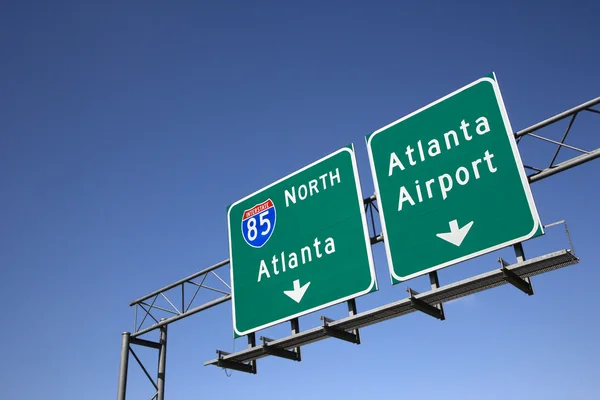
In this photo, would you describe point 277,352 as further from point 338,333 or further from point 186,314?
point 186,314

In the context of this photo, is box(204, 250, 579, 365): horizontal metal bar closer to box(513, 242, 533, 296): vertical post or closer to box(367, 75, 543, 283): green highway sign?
box(513, 242, 533, 296): vertical post

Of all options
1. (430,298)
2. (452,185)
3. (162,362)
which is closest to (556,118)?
(452,185)

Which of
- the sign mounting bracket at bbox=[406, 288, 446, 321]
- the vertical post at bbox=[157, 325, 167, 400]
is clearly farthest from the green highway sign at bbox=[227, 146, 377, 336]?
the vertical post at bbox=[157, 325, 167, 400]

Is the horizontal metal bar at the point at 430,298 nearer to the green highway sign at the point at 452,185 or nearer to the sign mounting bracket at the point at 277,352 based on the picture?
the sign mounting bracket at the point at 277,352

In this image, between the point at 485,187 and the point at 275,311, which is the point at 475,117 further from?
the point at 275,311

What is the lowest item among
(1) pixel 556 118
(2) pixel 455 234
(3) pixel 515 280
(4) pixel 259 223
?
(3) pixel 515 280

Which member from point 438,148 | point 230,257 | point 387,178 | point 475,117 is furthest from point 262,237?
point 475,117
